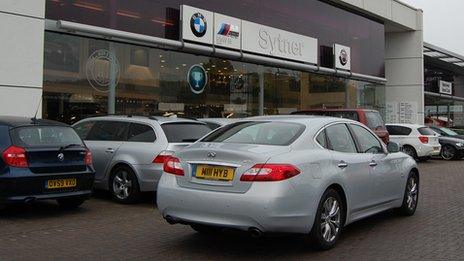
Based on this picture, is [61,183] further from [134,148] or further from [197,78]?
[197,78]

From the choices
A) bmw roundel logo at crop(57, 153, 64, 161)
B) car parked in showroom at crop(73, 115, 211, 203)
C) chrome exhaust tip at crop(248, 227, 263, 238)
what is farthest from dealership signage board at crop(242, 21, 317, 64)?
chrome exhaust tip at crop(248, 227, 263, 238)

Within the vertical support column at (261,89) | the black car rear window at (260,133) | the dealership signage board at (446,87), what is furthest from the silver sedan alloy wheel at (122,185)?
the dealership signage board at (446,87)

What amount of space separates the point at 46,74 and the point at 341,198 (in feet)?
30.9

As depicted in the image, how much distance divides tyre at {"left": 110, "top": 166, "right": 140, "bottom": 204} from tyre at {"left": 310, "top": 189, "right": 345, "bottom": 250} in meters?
3.99

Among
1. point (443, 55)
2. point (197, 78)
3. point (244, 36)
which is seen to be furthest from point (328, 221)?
point (443, 55)

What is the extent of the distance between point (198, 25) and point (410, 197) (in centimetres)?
1063

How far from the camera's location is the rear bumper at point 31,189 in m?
7.74

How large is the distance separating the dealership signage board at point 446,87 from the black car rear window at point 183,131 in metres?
35.4

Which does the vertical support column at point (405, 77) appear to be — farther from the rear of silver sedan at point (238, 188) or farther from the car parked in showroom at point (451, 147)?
the rear of silver sedan at point (238, 188)

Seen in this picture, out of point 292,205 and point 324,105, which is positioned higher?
point 324,105

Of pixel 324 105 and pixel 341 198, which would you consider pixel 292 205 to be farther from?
pixel 324 105

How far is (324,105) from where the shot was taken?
2494 centimetres

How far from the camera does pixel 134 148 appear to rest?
9.55m

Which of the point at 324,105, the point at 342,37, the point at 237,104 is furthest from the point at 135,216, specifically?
the point at 342,37
